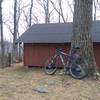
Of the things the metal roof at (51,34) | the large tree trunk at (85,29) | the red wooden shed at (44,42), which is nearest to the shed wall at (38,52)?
the red wooden shed at (44,42)

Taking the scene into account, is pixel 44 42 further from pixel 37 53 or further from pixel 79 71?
pixel 79 71

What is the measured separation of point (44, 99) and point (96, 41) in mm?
6728

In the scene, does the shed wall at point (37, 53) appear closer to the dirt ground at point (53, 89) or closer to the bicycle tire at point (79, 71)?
the bicycle tire at point (79, 71)

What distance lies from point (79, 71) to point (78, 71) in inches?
1.5

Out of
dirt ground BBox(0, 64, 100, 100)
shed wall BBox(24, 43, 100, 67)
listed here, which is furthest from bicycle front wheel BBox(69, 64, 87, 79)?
shed wall BBox(24, 43, 100, 67)

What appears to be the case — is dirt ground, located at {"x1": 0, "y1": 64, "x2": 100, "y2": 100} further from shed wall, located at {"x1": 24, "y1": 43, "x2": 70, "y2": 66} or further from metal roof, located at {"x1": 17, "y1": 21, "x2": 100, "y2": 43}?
shed wall, located at {"x1": 24, "y1": 43, "x2": 70, "y2": 66}

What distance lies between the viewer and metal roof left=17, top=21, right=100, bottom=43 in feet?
47.1

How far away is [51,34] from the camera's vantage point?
50.0ft

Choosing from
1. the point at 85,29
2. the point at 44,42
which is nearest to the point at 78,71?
the point at 85,29

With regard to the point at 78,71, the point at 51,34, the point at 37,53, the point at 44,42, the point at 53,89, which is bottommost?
the point at 53,89

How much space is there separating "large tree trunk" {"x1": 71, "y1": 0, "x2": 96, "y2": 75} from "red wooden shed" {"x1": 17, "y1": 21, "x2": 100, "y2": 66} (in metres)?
3.47

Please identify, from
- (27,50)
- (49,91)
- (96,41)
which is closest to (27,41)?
(27,50)

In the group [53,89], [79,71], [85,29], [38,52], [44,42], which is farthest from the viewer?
[38,52]

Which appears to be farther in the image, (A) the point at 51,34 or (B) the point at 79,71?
(A) the point at 51,34
